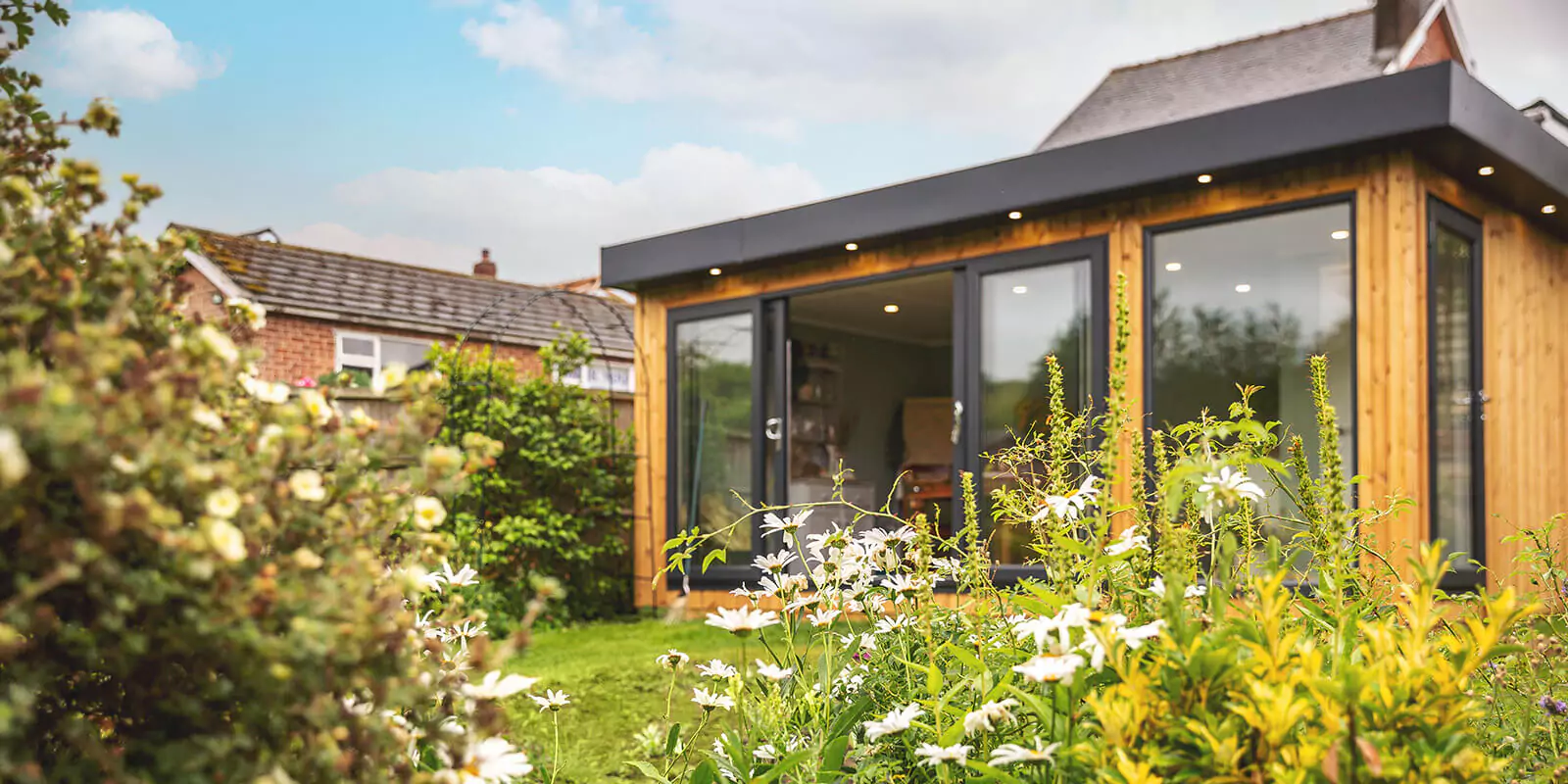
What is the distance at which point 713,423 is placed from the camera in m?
6.59

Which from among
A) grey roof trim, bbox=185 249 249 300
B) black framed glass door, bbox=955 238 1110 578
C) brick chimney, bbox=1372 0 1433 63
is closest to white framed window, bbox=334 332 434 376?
grey roof trim, bbox=185 249 249 300

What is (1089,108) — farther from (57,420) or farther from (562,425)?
(57,420)

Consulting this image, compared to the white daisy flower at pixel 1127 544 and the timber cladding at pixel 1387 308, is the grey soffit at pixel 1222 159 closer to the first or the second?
the timber cladding at pixel 1387 308

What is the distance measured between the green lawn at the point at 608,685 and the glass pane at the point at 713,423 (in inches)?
31.2

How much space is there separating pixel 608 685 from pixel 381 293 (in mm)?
11379

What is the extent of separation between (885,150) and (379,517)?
15.6 metres

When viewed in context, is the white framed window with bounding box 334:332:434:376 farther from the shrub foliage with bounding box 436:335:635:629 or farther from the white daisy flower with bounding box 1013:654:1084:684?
the white daisy flower with bounding box 1013:654:1084:684

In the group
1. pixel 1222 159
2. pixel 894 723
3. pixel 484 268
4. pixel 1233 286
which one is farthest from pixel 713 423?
pixel 484 268

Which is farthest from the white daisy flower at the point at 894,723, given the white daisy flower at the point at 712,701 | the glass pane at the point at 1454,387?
the glass pane at the point at 1454,387

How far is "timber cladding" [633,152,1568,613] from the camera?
13.6 ft

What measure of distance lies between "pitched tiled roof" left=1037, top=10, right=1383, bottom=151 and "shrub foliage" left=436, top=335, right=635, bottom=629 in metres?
7.41

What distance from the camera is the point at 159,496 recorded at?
75 cm

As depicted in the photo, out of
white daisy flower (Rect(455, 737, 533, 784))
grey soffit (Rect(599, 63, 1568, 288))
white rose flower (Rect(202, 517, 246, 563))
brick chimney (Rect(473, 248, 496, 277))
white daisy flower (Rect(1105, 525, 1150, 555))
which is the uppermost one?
brick chimney (Rect(473, 248, 496, 277))

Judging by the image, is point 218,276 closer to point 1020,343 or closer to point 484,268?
point 484,268
